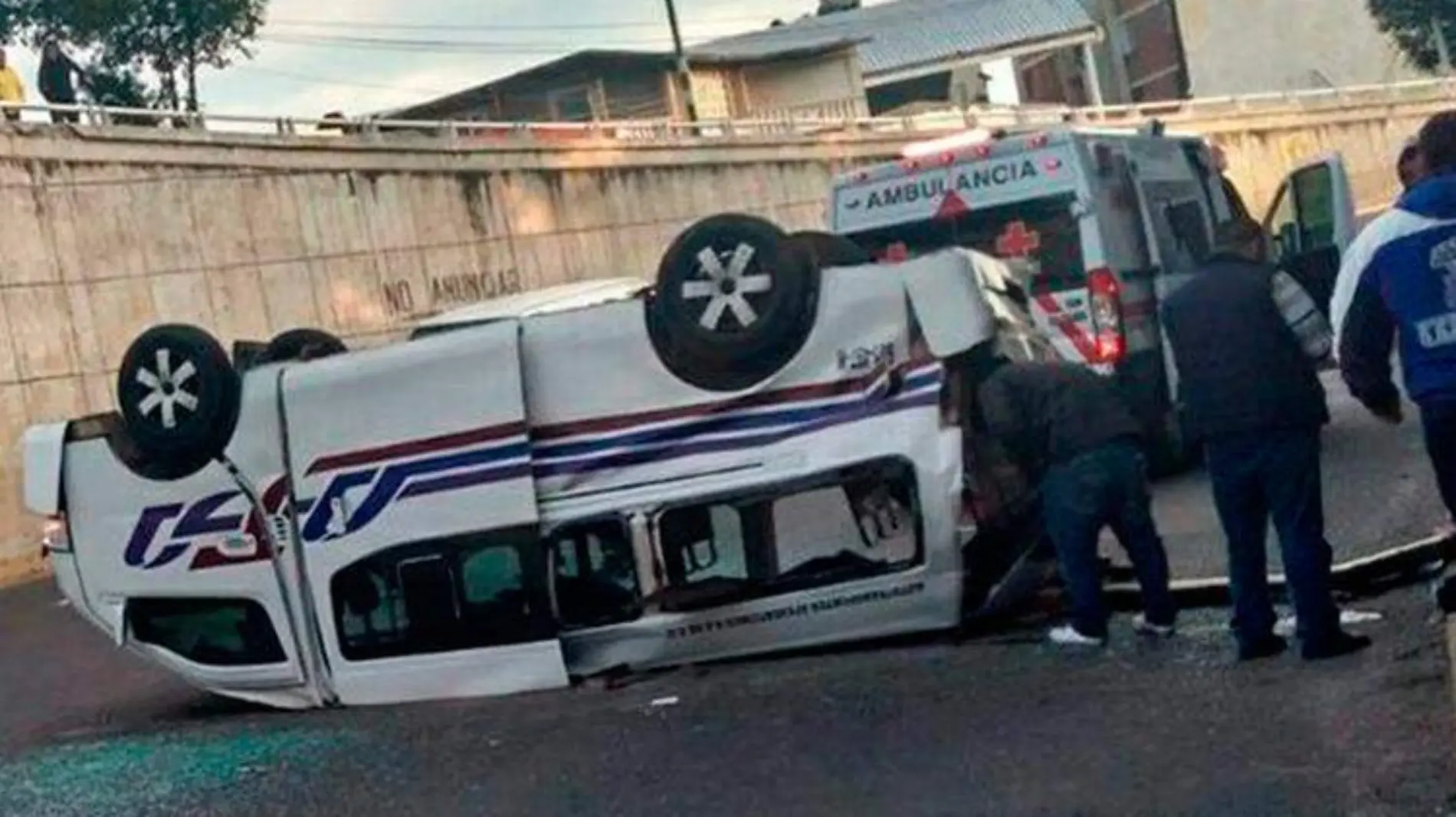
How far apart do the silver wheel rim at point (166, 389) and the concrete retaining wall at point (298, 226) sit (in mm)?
11750

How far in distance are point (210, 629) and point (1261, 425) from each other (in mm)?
5046

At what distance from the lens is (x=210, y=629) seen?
402 inches

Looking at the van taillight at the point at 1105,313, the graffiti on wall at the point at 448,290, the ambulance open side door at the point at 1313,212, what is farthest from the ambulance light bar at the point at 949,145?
the graffiti on wall at the point at 448,290

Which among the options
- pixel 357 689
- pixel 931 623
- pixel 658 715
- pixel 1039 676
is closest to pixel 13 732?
pixel 357 689

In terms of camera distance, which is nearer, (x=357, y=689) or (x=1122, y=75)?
(x=357, y=689)

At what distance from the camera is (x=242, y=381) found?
995 centimetres

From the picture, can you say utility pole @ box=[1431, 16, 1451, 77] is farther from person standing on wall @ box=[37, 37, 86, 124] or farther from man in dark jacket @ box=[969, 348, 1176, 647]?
man in dark jacket @ box=[969, 348, 1176, 647]

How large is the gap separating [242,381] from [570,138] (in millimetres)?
23918

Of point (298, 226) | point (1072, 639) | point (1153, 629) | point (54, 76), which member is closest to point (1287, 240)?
point (1153, 629)

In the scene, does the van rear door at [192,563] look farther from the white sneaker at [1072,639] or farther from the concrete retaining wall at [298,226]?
the concrete retaining wall at [298,226]

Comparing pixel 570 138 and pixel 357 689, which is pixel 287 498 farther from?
pixel 570 138

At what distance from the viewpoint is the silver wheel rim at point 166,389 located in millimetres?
9836

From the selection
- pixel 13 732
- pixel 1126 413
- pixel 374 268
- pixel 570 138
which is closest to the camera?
pixel 1126 413

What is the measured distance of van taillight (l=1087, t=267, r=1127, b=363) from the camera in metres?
13.6
